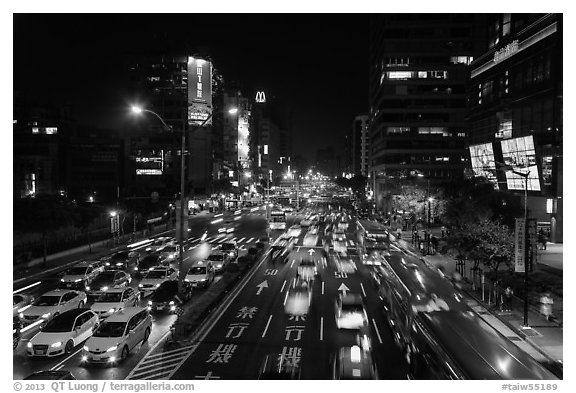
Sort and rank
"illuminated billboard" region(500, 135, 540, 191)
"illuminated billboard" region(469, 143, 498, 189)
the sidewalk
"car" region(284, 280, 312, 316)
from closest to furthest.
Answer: the sidewalk → "car" region(284, 280, 312, 316) → "illuminated billboard" region(500, 135, 540, 191) → "illuminated billboard" region(469, 143, 498, 189)

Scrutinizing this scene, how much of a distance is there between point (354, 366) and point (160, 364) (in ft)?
22.8

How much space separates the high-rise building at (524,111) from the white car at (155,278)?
33924 millimetres

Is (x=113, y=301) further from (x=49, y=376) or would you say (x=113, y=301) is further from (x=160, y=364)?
(x=49, y=376)

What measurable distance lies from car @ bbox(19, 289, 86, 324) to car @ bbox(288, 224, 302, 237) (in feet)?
121

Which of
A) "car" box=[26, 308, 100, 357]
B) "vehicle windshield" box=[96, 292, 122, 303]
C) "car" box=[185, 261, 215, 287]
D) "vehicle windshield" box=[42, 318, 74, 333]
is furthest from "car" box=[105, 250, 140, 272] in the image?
"vehicle windshield" box=[42, 318, 74, 333]

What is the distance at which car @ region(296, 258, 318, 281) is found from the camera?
3333cm

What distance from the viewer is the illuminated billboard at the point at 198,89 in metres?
107

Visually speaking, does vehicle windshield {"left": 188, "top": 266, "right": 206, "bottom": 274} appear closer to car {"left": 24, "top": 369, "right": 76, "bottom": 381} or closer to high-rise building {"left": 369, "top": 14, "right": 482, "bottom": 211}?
car {"left": 24, "top": 369, "right": 76, "bottom": 381}

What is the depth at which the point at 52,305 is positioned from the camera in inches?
906

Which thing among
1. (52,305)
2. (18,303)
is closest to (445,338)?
(52,305)

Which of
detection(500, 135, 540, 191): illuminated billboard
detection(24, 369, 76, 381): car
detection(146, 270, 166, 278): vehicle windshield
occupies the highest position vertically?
detection(500, 135, 540, 191): illuminated billboard

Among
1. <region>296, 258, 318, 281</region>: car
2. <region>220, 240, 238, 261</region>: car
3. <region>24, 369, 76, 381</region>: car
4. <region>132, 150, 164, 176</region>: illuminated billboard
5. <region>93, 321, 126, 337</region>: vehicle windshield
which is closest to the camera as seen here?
<region>24, 369, 76, 381</region>: car

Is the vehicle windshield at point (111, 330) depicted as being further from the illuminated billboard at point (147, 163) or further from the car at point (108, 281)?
the illuminated billboard at point (147, 163)

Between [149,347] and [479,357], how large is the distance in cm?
1277
